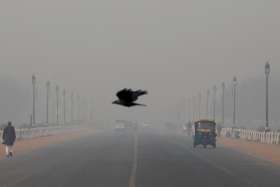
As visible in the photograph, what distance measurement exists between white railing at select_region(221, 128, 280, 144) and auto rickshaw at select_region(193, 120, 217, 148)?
18.1ft

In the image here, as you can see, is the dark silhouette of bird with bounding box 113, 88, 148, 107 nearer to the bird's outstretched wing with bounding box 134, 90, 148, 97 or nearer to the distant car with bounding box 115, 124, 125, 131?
the bird's outstretched wing with bounding box 134, 90, 148, 97

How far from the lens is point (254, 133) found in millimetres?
79938

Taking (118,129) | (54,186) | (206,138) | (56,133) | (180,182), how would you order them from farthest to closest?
(118,129)
(56,133)
(206,138)
(180,182)
(54,186)

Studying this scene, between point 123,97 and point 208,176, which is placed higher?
point 123,97

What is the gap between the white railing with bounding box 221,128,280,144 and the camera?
68.1m

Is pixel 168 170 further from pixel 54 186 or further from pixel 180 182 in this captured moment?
pixel 54 186

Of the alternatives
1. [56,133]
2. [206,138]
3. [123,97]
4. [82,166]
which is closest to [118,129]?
[56,133]

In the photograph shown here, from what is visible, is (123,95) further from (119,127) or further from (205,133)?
(119,127)

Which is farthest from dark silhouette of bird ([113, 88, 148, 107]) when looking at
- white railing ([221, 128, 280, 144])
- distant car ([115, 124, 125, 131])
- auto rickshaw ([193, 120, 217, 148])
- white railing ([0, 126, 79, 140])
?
distant car ([115, 124, 125, 131])

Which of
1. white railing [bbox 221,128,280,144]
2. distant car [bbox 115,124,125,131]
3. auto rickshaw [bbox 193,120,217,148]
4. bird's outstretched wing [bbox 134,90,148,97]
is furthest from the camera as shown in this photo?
distant car [bbox 115,124,125,131]

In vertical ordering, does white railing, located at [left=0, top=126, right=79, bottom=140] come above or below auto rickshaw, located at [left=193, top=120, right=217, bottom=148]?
below

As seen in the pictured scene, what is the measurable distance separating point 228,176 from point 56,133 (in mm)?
78731

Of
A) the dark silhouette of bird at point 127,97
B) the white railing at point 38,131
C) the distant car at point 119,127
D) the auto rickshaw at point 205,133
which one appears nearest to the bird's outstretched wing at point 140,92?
the dark silhouette of bird at point 127,97

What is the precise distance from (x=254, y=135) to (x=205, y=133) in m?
17.1
